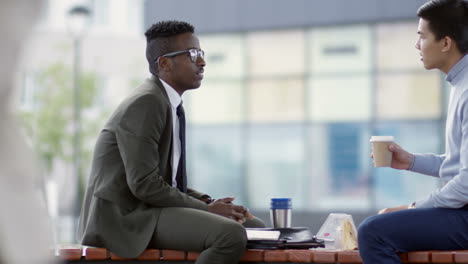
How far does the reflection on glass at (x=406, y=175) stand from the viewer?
1914 centimetres

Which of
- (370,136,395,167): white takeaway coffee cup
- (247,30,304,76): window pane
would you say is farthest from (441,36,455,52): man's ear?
(247,30,304,76): window pane

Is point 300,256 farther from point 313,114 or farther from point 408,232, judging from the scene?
point 313,114

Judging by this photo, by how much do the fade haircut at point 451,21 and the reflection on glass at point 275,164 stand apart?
50.5ft

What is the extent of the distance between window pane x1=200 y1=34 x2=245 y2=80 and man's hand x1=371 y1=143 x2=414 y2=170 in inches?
611

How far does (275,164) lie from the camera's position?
20.4 meters

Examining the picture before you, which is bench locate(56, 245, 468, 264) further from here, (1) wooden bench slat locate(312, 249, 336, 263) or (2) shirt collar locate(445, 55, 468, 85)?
(2) shirt collar locate(445, 55, 468, 85)

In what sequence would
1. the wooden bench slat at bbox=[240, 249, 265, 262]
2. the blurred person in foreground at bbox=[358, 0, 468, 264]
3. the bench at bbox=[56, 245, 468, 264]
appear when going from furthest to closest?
the wooden bench slat at bbox=[240, 249, 265, 262], the bench at bbox=[56, 245, 468, 264], the blurred person in foreground at bbox=[358, 0, 468, 264]

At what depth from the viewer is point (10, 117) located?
142cm

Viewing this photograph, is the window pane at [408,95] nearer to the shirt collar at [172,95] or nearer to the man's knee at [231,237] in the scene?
the shirt collar at [172,95]

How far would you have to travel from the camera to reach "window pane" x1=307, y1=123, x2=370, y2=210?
19.5m

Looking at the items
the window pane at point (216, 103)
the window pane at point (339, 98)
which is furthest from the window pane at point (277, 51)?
the window pane at point (216, 103)

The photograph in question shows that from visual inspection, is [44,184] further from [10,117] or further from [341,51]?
[341,51]

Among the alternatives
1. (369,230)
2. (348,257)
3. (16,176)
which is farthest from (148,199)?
(16,176)

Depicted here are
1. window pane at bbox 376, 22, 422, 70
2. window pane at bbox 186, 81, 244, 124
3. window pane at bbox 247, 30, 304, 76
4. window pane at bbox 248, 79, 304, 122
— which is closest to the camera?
window pane at bbox 376, 22, 422, 70
